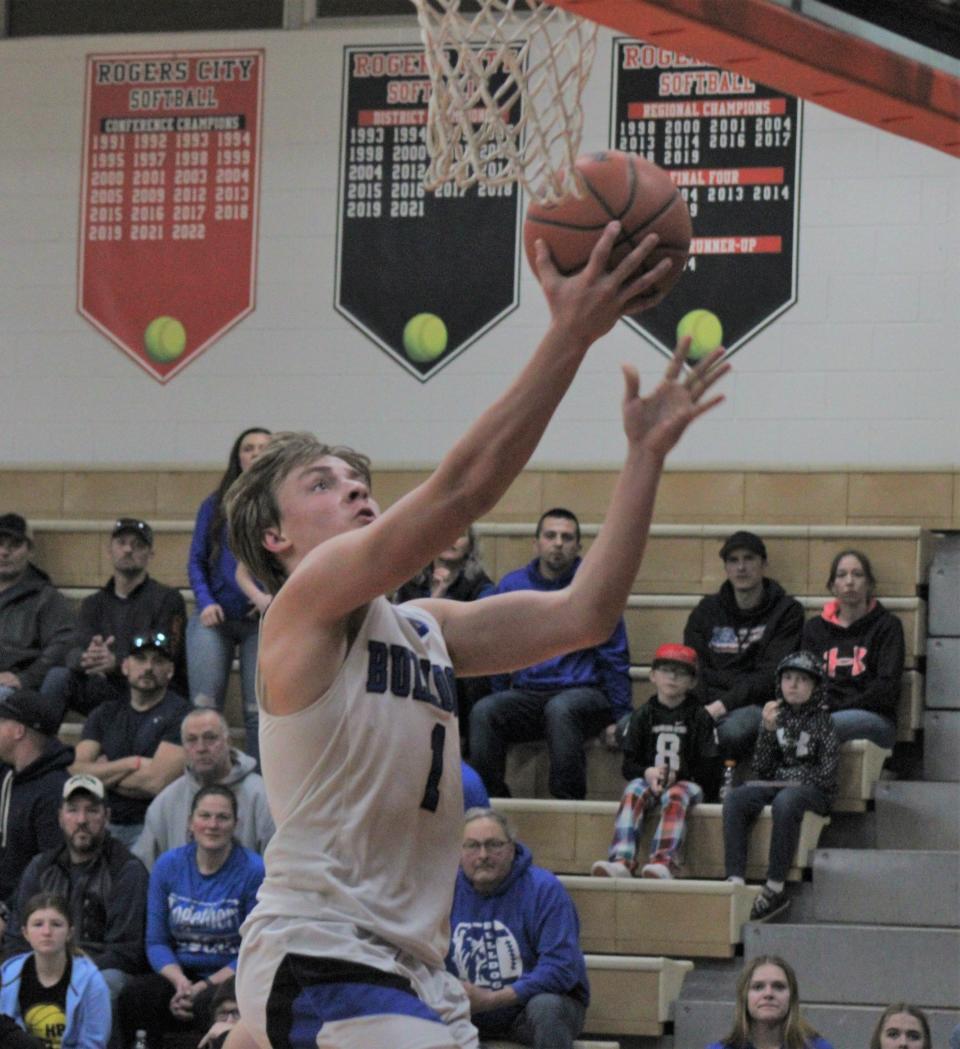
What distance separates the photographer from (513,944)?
25.8ft

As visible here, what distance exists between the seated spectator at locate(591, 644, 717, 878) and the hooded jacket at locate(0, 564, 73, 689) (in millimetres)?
3025

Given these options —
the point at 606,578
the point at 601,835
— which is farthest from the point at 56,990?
the point at 606,578

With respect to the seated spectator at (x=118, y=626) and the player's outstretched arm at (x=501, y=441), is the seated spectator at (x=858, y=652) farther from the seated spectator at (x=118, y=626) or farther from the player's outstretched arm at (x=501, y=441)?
the player's outstretched arm at (x=501, y=441)

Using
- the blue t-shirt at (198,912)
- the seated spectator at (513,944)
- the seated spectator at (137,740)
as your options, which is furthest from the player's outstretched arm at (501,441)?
the seated spectator at (137,740)

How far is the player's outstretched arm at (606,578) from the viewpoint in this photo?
3168 millimetres

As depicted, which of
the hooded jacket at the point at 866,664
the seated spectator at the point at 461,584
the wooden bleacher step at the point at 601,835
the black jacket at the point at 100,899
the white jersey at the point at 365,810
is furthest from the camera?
the seated spectator at the point at 461,584

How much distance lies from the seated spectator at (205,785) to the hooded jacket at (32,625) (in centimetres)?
151

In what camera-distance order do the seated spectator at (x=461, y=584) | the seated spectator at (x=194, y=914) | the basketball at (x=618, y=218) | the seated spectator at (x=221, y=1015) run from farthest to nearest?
the seated spectator at (x=461, y=584) < the seated spectator at (x=194, y=914) < the seated spectator at (x=221, y=1015) < the basketball at (x=618, y=218)

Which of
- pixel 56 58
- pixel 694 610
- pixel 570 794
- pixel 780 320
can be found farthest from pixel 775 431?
pixel 56 58

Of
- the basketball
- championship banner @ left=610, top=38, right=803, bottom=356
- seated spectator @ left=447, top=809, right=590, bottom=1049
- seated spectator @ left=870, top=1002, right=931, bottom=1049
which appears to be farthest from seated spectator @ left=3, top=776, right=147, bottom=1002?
the basketball

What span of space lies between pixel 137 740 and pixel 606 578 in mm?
6457

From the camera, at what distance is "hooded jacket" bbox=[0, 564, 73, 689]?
404 inches

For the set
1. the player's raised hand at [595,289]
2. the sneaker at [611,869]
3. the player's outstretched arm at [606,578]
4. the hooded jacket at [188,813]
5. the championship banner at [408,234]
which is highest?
the championship banner at [408,234]

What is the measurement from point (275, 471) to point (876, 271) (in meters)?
8.05
